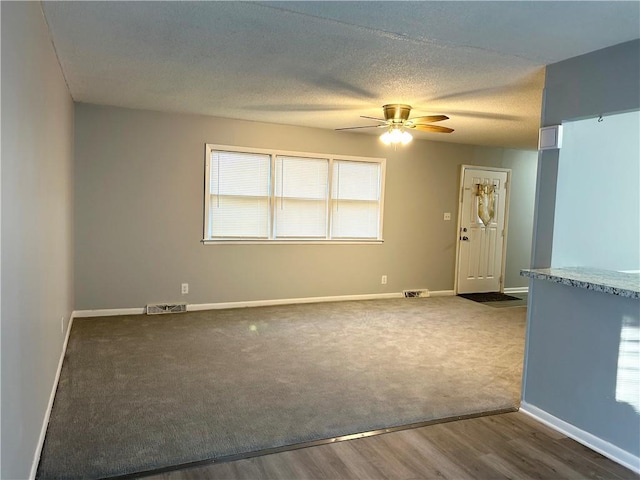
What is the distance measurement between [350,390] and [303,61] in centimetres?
238

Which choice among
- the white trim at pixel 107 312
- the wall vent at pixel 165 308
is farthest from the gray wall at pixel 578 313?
the white trim at pixel 107 312

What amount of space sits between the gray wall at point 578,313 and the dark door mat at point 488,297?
11.8 feet

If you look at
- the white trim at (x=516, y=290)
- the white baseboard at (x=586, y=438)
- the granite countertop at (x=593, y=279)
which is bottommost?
the white baseboard at (x=586, y=438)

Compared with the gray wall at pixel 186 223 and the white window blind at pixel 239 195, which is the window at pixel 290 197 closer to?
the white window blind at pixel 239 195

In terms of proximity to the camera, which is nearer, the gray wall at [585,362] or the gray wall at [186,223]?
the gray wall at [585,362]

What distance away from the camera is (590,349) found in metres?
2.62

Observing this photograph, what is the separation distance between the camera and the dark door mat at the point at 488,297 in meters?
6.63

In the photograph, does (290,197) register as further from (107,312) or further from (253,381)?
(253,381)

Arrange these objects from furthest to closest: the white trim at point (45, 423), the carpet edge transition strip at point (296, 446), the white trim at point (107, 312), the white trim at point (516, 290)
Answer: the white trim at point (516, 290)
the white trim at point (107, 312)
the carpet edge transition strip at point (296, 446)
the white trim at point (45, 423)

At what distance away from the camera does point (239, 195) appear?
217 inches

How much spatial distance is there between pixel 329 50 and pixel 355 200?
3.43 metres

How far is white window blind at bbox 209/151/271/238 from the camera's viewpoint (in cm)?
543

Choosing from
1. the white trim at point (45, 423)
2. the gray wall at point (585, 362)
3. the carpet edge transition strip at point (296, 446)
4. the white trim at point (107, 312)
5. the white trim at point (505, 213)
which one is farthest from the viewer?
the white trim at point (505, 213)

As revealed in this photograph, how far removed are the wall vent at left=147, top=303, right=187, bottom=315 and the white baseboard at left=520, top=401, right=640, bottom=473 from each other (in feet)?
12.5
